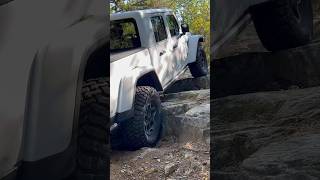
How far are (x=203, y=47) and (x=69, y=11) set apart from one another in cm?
283

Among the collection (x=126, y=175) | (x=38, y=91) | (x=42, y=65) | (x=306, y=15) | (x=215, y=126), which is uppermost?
(x=306, y=15)

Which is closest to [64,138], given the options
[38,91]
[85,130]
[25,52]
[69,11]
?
[85,130]

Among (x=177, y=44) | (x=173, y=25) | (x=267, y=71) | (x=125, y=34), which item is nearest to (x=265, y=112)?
(x=267, y=71)

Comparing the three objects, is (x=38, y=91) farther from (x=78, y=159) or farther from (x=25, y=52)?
(x=78, y=159)

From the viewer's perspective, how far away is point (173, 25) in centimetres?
488

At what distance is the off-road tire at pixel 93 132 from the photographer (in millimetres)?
2832

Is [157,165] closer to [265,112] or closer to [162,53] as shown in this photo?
[162,53]

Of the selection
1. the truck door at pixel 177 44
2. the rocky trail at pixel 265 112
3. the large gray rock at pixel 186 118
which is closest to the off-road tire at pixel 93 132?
the rocky trail at pixel 265 112

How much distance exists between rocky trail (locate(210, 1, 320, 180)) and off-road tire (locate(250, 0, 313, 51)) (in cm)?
6

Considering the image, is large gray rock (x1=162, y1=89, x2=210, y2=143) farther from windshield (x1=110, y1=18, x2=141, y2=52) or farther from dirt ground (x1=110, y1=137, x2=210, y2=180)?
windshield (x1=110, y1=18, x2=141, y2=52)

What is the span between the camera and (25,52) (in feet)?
8.48

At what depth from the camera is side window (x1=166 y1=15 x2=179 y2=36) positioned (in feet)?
15.8

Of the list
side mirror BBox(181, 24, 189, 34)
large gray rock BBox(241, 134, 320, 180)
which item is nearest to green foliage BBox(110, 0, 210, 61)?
side mirror BBox(181, 24, 189, 34)

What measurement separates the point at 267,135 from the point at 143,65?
163 centimetres
